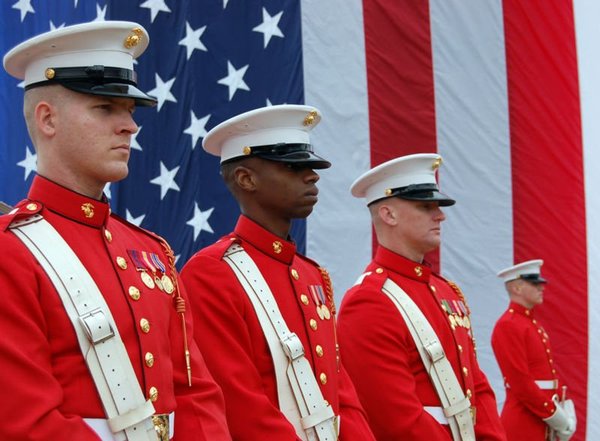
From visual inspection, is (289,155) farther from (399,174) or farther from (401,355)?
(399,174)

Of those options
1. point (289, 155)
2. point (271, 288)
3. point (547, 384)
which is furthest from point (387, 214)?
point (547, 384)

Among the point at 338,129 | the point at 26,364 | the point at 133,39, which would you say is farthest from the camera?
the point at 338,129

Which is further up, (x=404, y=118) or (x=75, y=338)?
(x=404, y=118)

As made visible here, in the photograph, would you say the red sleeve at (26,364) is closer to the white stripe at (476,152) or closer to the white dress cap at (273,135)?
the white dress cap at (273,135)

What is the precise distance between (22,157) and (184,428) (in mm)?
4355

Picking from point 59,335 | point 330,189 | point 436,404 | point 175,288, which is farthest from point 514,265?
point 59,335

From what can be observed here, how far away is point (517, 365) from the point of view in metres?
7.50

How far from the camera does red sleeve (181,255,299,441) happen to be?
328 centimetres

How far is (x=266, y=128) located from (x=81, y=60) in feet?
3.80

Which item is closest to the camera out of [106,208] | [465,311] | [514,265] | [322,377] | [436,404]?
[106,208]

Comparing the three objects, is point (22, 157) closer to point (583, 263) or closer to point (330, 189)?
point (330, 189)

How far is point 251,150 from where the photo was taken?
380 cm

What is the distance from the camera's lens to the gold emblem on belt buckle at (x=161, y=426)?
8.74 feet

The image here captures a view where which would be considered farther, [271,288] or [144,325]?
[271,288]
